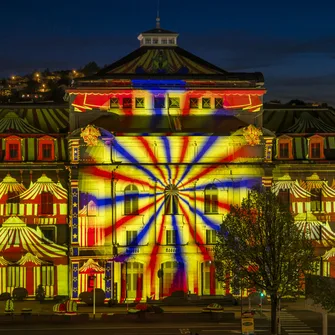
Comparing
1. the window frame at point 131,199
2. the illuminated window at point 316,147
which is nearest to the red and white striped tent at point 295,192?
the illuminated window at point 316,147

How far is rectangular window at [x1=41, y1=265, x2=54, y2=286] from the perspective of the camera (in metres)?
125

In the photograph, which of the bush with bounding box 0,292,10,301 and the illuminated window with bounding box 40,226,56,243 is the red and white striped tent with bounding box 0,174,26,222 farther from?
the bush with bounding box 0,292,10,301

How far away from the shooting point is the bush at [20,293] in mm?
124125

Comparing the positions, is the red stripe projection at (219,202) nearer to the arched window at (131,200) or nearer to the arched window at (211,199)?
the arched window at (211,199)

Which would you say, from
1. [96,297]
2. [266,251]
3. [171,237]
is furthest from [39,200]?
[266,251]

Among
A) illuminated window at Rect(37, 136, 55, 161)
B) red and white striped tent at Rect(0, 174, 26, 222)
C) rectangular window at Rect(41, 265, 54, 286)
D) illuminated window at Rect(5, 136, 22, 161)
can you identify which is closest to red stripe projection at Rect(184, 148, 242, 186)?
illuminated window at Rect(37, 136, 55, 161)

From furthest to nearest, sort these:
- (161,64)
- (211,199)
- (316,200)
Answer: (316,200) < (161,64) < (211,199)

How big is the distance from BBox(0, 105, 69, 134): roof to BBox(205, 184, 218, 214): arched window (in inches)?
586

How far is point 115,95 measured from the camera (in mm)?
125000

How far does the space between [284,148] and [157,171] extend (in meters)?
13.2

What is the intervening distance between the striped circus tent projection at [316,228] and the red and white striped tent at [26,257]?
72.9 feet

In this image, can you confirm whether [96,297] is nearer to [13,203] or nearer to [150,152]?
[13,203]

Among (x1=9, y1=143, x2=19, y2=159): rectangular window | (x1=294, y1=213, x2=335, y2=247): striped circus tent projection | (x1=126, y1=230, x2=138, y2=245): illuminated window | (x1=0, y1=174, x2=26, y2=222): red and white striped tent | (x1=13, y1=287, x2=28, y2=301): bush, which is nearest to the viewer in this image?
(x1=126, y1=230, x2=138, y2=245): illuminated window

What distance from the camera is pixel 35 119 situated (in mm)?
131625
